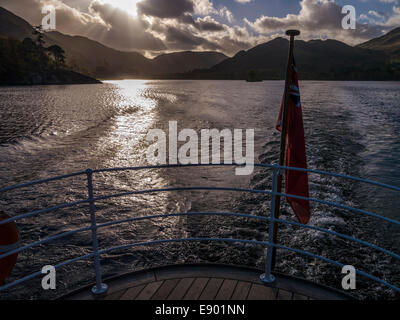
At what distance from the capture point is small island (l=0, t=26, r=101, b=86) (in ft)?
336

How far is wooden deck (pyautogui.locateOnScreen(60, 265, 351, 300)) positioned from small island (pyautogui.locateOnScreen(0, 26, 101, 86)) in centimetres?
12189

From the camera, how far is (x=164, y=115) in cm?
3384

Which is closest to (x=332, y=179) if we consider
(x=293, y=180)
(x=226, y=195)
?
(x=226, y=195)

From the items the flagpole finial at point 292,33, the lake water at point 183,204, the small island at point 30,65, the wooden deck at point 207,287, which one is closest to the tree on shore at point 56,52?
the small island at point 30,65

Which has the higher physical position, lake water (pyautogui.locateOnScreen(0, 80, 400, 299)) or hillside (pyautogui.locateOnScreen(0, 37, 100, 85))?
hillside (pyautogui.locateOnScreen(0, 37, 100, 85))

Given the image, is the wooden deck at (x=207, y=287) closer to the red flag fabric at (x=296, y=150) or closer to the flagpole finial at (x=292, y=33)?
the red flag fabric at (x=296, y=150)

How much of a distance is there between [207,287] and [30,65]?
142 metres

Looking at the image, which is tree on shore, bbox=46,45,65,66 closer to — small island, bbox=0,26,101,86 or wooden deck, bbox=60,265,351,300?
small island, bbox=0,26,101,86

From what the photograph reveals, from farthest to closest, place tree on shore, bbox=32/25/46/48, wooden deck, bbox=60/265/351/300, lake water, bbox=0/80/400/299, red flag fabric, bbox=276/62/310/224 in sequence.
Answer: tree on shore, bbox=32/25/46/48 → lake water, bbox=0/80/400/299 → red flag fabric, bbox=276/62/310/224 → wooden deck, bbox=60/265/351/300

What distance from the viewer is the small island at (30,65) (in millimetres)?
102562

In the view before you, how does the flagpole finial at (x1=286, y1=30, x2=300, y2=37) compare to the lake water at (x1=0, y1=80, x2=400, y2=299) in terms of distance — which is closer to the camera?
the flagpole finial at (x1=286, y1=30, x2=300, y2=37)

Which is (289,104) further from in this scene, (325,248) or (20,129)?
(20,129)

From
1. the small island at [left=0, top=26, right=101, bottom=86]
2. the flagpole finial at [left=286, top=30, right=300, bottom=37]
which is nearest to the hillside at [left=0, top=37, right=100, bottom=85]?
the small island at [left=0, top=26, right=101, bottom=86]

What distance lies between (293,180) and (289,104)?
1110 mm
